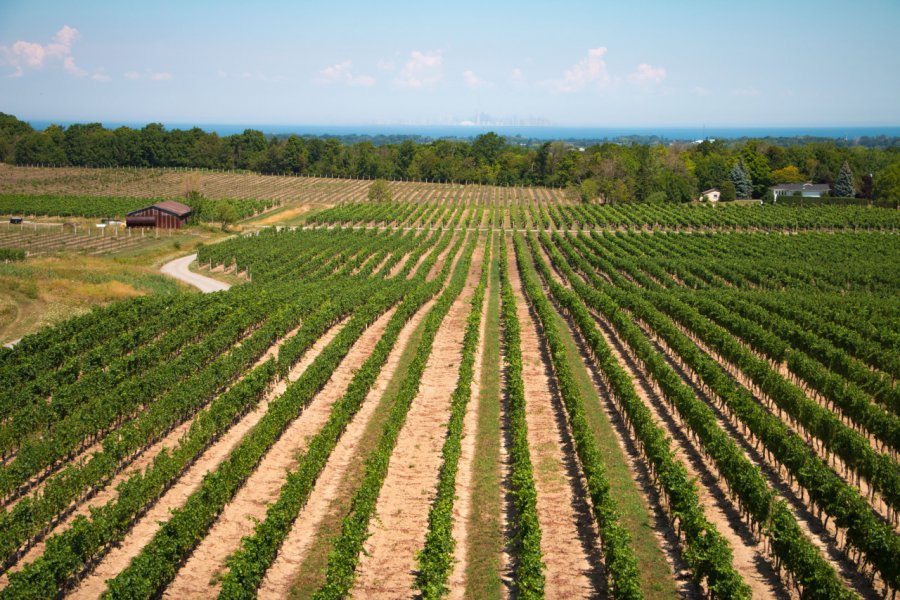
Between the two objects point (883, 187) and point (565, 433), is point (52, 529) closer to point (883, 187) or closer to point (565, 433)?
point (565, 433)

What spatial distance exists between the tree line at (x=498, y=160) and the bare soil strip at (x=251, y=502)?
9477cm

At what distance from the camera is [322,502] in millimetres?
22625

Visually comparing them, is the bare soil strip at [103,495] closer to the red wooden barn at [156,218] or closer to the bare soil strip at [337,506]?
the bare soil strip at [337,506]

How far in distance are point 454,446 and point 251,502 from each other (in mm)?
6380

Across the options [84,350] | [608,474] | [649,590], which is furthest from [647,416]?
[84,350]

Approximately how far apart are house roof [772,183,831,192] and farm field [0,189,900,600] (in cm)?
7679

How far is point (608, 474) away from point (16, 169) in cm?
15591

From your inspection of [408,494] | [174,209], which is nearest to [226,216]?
[174,209]

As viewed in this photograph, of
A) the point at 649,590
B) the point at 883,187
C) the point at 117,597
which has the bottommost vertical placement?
the point at 649,590

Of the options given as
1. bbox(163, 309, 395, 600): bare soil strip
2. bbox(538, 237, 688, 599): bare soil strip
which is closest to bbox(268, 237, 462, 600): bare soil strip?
bbox(163, 309, 395, 600): bare soil strip

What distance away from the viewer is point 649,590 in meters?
18.4

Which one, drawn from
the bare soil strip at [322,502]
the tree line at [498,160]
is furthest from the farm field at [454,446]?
the tree line at [498,160]

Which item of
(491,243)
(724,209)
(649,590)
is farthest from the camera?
(724,209)

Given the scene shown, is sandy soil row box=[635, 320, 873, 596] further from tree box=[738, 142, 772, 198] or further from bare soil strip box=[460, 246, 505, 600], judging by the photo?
tree box=[738, 142, 772, 198]
